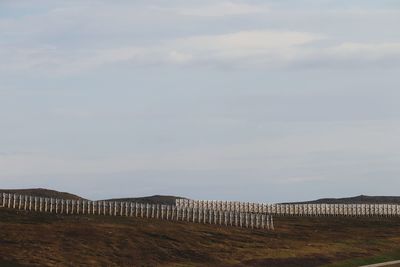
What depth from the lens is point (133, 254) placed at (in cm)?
6128

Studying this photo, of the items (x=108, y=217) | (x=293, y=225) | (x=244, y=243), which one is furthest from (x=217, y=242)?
(x=293, y=225)

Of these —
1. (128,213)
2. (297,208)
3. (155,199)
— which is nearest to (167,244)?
(128,213)

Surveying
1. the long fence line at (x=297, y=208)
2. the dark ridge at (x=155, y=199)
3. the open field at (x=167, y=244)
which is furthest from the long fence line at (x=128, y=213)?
the dark ridge at (x=155, y=199)

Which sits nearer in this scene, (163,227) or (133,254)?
(133,254)

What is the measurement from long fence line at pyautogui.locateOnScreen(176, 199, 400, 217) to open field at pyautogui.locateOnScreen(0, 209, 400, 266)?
2134cm

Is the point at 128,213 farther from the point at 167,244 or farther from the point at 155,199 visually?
the point at 155,199

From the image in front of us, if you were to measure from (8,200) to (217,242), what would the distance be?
77.4 ft

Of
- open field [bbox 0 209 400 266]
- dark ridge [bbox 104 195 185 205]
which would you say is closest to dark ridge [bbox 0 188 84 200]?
dark ridge [bbox 104 195 185 205]

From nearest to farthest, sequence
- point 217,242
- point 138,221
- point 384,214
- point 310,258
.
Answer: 1. point 310,258
2. point 217,242
3. point 138,221
4. point 384,214

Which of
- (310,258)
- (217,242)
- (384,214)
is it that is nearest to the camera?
(310,258)

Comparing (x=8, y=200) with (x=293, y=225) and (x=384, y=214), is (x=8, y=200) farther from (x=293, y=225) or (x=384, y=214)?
(x=384, y=214)

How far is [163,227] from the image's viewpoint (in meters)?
74.4

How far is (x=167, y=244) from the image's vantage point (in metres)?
66.1

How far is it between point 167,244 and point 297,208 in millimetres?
46917
